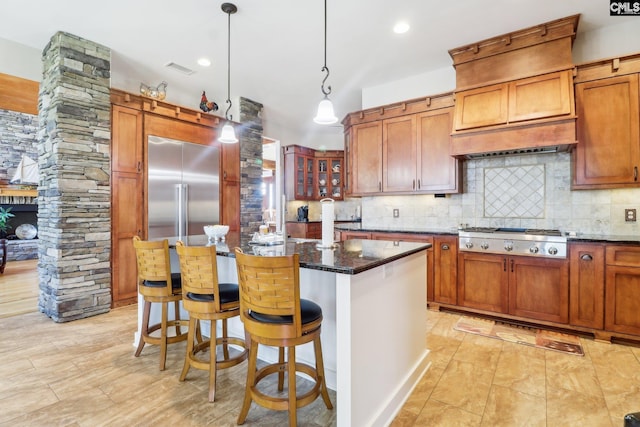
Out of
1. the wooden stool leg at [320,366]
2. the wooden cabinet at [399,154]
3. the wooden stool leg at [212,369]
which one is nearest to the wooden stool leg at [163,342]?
the wooden stool leg at [212,369]

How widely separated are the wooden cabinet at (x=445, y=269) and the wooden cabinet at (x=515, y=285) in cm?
7

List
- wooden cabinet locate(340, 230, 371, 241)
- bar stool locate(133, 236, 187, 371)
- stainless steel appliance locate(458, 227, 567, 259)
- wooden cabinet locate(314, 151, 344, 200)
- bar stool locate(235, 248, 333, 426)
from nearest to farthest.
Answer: bar stool locate(235, 248, 333, 426), bar stool locate(133, 236, 187, 371), stainless steel appliance locate(458, 227, 567, 259), wooden cabinet locate(340, 230, 371, 241), wooden cabinet locate(314, 151, 344, 200)

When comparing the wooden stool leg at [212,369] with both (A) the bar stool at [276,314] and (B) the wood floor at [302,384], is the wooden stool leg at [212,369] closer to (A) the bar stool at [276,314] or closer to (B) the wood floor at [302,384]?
(B) the wood floor at [302,384]

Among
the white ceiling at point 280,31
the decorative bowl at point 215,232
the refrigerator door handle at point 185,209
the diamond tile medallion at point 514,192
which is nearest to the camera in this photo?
the decorative bowl at point 215,232

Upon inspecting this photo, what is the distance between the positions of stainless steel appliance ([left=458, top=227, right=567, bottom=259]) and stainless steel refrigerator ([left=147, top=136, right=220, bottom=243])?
11.3 ft

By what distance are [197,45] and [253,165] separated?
2215mm

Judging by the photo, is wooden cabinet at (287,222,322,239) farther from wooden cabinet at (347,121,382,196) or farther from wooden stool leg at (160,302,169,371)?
wooden stool leg at (160,302,169,371)

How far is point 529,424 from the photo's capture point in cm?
176

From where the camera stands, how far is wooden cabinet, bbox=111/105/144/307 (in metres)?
3.78

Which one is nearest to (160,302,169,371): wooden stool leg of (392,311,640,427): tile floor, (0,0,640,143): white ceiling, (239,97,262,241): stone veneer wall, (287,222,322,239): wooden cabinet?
(392,311,640,427): tile floor

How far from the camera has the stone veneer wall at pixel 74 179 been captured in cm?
331

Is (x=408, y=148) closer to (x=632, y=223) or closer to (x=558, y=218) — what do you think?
(x=558, y=218)

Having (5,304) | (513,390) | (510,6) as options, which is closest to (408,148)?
(510,6)

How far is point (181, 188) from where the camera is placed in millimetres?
4402
